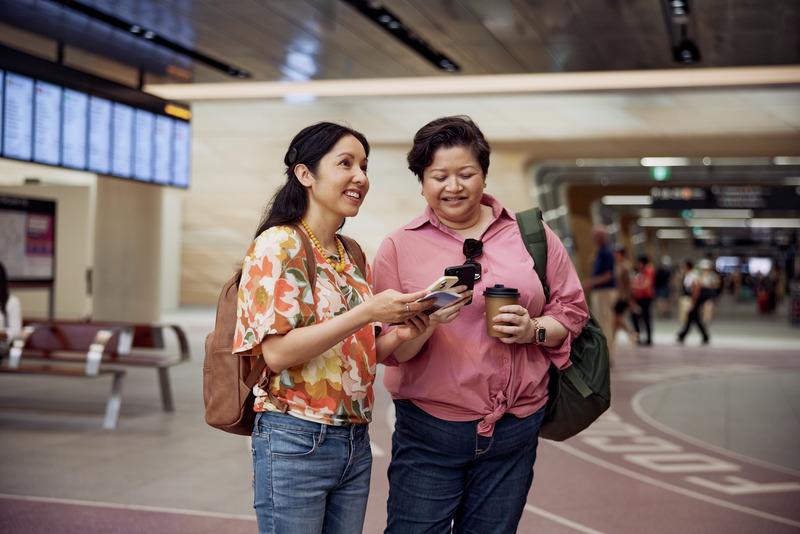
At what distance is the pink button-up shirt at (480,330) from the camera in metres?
2.74

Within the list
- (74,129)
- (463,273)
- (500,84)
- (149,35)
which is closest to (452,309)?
(463,273)

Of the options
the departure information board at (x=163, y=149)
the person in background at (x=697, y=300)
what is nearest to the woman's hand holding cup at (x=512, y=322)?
the departure information board at (x=163, y=149)

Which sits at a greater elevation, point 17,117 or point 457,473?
point 17,117

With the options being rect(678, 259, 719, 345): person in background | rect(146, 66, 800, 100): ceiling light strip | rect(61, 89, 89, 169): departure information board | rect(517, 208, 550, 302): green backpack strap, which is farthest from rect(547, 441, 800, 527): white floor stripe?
rect(678, 259, 719, 345): person in background

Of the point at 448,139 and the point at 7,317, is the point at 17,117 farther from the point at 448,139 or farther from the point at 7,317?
the point at 448,139

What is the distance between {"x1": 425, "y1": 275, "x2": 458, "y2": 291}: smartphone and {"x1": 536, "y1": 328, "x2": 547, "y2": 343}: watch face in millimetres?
428

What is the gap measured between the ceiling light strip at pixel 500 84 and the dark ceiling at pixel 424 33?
1825 millimetres

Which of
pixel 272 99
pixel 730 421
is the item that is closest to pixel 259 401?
pixel 730 421

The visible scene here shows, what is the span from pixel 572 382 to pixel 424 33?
795 centimetres

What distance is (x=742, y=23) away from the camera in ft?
31.7

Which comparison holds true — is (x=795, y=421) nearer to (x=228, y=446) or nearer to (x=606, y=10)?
(x=606, y=10)

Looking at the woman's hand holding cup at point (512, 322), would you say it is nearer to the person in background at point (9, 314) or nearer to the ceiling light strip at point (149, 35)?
the person in background at point (9, 314)

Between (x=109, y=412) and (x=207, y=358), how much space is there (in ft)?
18.8

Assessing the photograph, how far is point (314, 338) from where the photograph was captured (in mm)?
2396
